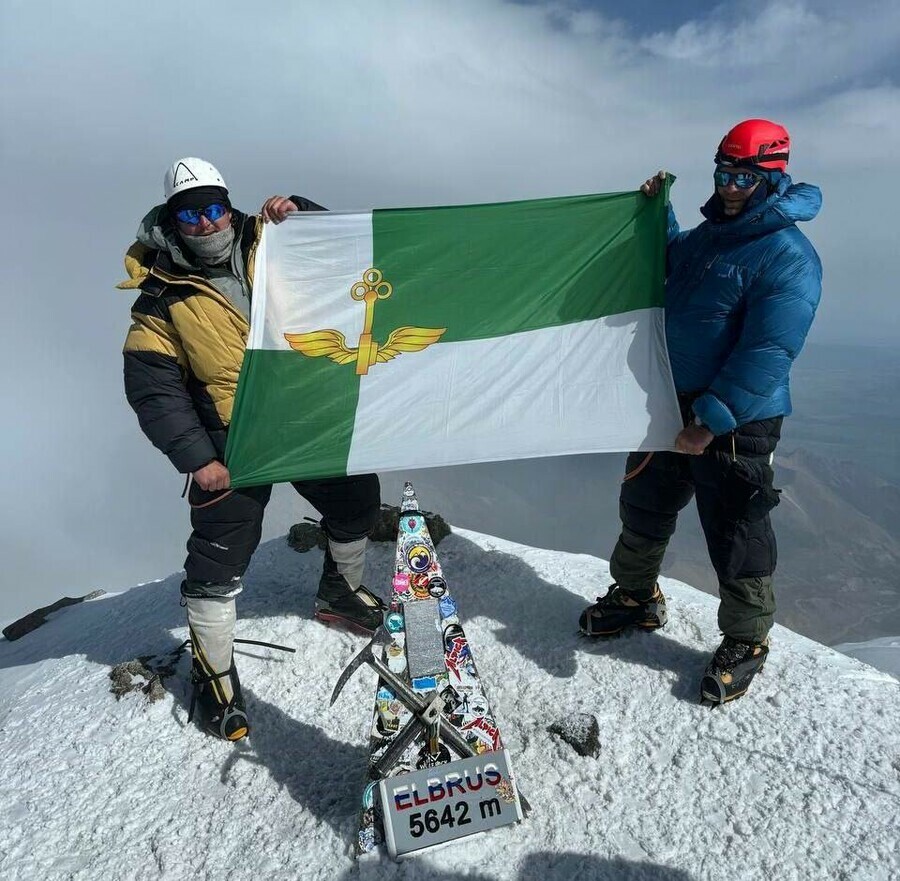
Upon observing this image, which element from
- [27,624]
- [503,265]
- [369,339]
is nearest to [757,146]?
[503,265]

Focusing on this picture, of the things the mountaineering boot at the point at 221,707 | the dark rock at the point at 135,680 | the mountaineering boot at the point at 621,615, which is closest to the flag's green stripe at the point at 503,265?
the mountaineering boot at the point at 621,615

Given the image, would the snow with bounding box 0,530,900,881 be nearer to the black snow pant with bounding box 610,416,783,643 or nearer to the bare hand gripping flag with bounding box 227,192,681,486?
the black snow pant with bounding box 610,416,783,643

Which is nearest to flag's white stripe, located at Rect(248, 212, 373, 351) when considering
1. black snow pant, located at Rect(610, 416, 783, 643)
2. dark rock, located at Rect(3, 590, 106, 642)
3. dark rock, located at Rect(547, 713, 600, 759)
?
black snow pant, located at Rect(610, 416, 783, 643)

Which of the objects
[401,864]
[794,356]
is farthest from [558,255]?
[401,864]

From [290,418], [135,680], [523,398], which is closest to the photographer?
[290,418]

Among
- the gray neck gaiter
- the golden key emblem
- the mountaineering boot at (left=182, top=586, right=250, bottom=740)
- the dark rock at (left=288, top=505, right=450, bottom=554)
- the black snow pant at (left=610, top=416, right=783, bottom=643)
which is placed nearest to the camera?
the gray neck gaiter

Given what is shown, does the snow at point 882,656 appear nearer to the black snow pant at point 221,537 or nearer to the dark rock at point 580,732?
the dark rock at point 580,732

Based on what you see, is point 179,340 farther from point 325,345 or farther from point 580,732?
point 580,732
